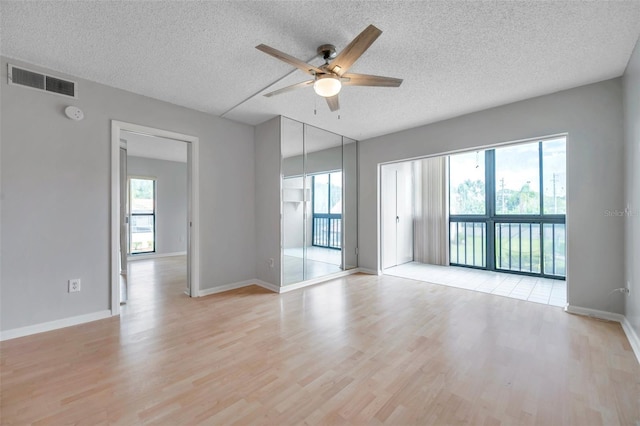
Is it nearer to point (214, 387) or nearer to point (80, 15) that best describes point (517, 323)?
point (214, 387)

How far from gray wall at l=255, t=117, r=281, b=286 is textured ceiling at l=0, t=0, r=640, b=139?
0.93m

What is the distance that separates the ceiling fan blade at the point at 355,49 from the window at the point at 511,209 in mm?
3351

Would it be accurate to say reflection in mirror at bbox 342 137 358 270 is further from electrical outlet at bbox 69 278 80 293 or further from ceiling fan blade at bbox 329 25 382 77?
electrical outlet at bbox 69 278 80 293

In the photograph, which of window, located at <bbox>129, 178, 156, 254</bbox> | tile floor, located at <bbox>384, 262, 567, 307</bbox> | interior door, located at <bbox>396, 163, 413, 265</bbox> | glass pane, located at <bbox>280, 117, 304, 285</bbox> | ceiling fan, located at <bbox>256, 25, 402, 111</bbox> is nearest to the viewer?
ceiling fan, located at <bbox>256, 25, 402, 111</bbox>

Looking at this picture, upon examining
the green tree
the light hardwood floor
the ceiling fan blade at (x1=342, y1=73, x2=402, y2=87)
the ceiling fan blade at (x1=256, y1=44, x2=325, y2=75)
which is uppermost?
the ceiling fan blade at (x1=256, y1=44, x2=325, y2=75)

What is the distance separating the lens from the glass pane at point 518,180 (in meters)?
4.56

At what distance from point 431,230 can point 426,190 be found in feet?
2.89

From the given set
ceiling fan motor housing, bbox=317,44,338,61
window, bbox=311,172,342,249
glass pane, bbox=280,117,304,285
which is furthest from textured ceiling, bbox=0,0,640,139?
window, bbox=311,172,342,249

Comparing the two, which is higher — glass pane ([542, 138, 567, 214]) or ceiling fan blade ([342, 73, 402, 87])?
ceiling fan blade ([342, 73, 402, 87])

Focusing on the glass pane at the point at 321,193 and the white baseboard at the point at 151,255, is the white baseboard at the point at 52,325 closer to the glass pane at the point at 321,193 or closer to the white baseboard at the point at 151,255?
the glass pane at the point at 321,193

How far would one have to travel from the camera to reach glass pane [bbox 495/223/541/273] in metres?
4.61

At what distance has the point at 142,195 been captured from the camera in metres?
6.95

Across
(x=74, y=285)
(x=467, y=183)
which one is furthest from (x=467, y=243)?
(x=74, y=285)

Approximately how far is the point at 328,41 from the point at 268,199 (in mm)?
2442
